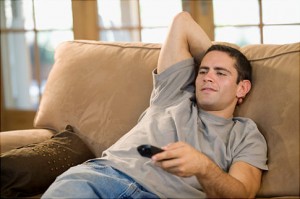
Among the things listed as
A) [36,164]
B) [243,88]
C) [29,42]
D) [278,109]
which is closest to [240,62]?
[243,88]

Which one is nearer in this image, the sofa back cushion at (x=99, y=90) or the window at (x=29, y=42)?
the sofa back cushion at (x=99, y=90)

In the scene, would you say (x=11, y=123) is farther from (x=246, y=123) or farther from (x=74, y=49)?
(x=246, y=123)

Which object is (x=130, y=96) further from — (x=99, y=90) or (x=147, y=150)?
(x=147, y=150)

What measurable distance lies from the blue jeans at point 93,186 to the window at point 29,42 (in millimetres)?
2317

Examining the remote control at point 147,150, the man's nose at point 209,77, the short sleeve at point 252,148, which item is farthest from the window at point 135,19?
the remote control at point 147,150

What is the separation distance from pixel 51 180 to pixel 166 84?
559mm

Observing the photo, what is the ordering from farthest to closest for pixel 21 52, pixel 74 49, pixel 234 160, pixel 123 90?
pixel 21 52
pixel 74 49
pixel 123 90
pixel 234 160

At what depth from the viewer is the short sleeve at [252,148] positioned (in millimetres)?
2010

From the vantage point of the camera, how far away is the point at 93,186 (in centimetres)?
198

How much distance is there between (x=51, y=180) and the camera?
2141 mm

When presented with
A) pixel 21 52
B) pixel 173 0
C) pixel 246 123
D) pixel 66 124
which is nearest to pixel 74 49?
pixel 66 124

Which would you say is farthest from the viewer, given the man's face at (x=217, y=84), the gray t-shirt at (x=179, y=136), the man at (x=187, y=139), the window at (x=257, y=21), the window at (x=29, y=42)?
the window at (x=29, y=42)

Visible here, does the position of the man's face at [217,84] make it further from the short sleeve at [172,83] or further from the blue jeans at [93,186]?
the blue jeans at [93,186]

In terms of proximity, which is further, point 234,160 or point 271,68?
point 271,68
